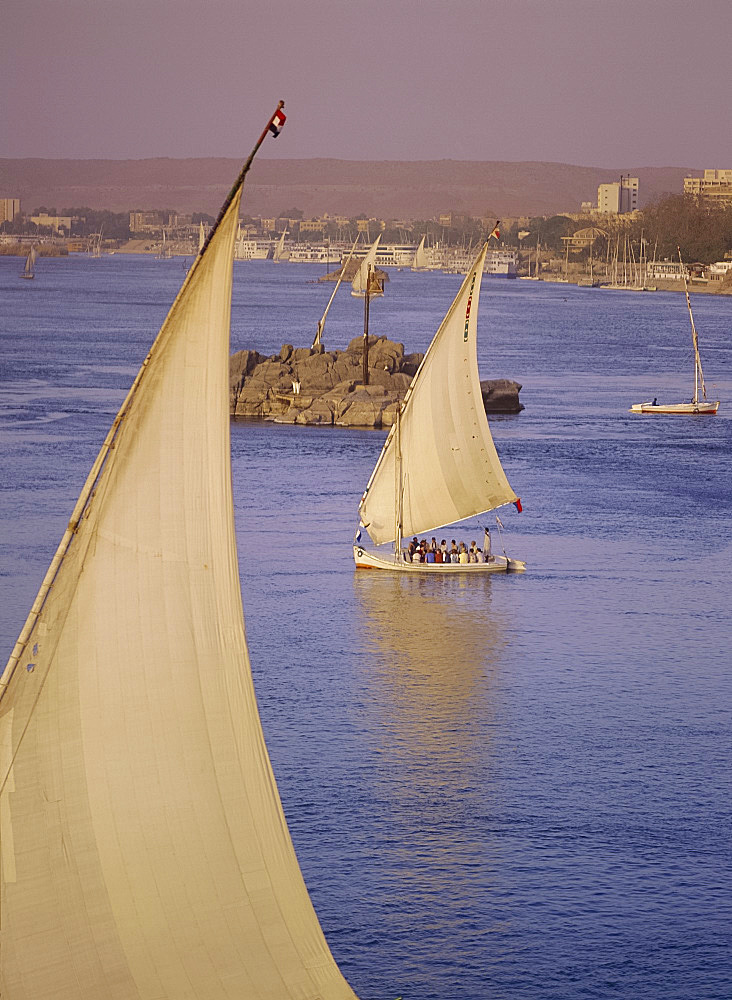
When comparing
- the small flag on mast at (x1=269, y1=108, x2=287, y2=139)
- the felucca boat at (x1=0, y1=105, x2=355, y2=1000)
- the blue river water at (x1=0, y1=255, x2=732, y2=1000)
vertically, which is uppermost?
the small flag on mast at (x1=269, y1=108, x2=287, y2=139)

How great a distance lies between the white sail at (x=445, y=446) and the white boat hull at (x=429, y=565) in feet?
3.75

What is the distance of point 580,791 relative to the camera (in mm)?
28000

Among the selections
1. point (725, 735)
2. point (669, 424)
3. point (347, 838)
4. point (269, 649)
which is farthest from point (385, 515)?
point (669, 424)

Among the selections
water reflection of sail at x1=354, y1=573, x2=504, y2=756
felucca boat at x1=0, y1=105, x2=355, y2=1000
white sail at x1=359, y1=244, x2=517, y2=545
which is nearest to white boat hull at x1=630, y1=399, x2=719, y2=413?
white sail at x1=359, y1=244, x2=517, y2=545

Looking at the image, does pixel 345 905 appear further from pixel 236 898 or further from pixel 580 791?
pixel 236 898

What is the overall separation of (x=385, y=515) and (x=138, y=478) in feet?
104

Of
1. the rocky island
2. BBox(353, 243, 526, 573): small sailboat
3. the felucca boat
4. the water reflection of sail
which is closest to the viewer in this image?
the felucca boat

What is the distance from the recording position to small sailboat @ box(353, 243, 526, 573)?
1743 inches

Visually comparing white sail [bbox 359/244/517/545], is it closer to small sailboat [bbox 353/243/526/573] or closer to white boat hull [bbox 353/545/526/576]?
small sailboat [bbox 353/243/526/573]

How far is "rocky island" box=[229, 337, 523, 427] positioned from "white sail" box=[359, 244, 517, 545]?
29.7 meters

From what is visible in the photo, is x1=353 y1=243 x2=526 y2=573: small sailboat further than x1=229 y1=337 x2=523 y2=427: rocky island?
No

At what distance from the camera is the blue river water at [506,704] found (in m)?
22.3

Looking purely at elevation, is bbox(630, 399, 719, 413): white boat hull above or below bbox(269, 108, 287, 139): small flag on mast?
below

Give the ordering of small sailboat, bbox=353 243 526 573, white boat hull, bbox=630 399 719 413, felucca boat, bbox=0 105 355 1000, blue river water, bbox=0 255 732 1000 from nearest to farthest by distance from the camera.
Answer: felucca boat, bbox=0 105 355 1000, blue river water, bbox=0 255 732 1000, small sailboat, bbox=353 243 526 573, white boat hull, bbox=630 399 719 413
